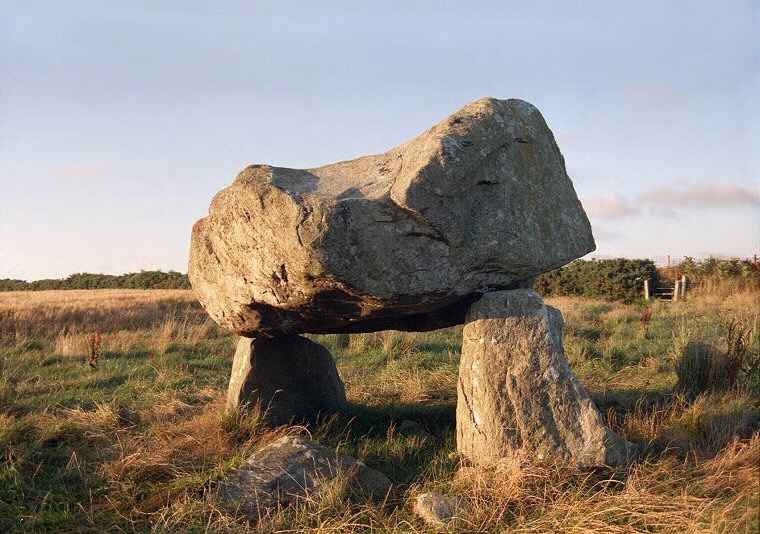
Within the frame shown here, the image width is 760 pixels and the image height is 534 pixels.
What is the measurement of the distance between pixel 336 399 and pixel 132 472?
108 inches

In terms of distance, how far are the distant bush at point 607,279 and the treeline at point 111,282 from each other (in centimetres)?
2485

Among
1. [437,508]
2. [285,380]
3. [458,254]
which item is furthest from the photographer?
[285,380]

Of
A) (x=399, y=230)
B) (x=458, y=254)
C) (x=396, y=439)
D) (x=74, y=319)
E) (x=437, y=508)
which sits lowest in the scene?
(x=437, y=508)

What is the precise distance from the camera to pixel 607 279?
85.8ft

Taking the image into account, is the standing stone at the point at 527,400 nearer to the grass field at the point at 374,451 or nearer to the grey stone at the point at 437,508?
the grass field at the point at 374,451

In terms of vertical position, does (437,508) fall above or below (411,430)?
below

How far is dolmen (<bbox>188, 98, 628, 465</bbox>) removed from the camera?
5.54 metres

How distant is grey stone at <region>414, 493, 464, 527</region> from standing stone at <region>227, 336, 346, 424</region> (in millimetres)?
2461

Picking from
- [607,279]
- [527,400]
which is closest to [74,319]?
[527,400]

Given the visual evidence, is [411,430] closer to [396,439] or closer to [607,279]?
[396,439]

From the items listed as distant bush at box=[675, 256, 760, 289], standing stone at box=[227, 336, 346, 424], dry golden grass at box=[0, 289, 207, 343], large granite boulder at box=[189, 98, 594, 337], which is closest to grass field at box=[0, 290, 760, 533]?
standing stone at box=[227, 336, 346, 424]

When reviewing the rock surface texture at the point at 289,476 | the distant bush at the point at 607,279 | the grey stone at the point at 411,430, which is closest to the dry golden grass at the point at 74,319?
the grey stone at the point at 411,430

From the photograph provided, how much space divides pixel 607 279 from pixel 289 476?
22805 millimetres

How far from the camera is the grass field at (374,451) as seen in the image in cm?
505
